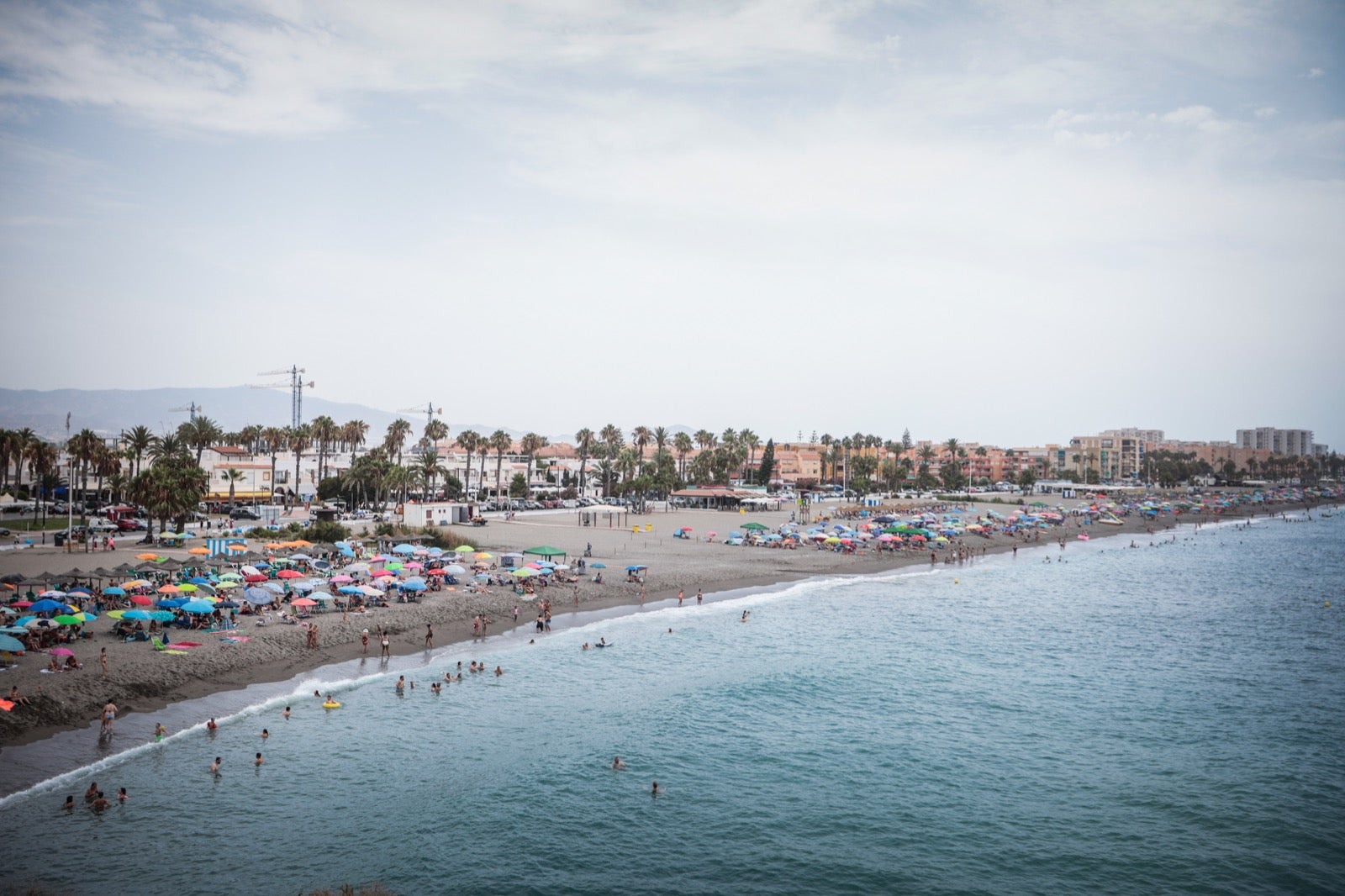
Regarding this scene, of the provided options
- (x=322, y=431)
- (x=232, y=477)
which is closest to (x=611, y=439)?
(x=322, y=431)

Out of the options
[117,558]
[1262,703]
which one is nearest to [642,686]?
[1262,703]

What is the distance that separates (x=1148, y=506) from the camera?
14088 cm

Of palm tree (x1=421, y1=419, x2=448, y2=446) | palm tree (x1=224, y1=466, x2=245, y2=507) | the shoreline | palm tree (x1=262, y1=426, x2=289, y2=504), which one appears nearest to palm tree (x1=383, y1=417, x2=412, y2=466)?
palm tree (x1=421, y1=419, x2=448, y2=446)

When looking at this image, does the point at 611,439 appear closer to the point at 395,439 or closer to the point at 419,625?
the point at 395,439

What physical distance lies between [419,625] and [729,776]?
70.6 feet

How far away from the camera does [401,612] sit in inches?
1714

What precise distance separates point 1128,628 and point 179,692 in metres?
50.2

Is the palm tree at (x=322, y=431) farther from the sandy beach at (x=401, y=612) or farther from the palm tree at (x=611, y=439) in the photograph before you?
the palm tree at (x=611, y=439)

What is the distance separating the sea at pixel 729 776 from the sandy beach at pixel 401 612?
1876mm

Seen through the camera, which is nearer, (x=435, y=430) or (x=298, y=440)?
(x=298, y=440)

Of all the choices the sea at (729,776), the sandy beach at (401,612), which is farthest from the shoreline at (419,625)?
the sea at (729,776)

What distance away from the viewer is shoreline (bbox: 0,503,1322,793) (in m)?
28.8

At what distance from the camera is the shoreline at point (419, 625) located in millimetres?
28812

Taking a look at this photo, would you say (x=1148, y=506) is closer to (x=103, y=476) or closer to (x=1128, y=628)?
(x=1128, y=628)
